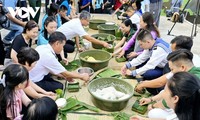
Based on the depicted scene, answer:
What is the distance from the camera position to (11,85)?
180 cm

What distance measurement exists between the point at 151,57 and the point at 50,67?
3.80 ft

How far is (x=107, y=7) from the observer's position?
6703 millimetres

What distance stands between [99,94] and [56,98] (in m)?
0.41

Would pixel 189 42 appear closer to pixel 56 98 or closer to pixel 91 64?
pixel 91 64

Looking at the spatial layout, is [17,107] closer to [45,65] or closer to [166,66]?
[45,65]

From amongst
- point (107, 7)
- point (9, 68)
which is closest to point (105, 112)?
point (9, 68)

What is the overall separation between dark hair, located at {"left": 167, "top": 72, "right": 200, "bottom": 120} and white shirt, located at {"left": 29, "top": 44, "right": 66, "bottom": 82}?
1.35 meters

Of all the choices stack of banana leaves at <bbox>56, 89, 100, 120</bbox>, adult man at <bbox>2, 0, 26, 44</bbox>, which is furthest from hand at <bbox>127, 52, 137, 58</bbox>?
adult man at <bbox>2, 0, 26, 44</bbox>

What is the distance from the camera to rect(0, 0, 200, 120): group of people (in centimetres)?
147

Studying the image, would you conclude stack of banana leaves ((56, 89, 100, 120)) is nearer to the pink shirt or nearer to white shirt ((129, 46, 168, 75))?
the pink shirt

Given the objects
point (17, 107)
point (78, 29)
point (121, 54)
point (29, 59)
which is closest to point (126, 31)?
point (121, 54)

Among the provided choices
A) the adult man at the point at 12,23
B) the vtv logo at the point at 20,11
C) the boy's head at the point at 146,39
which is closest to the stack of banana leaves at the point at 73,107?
the boy's head at the point at 146,39

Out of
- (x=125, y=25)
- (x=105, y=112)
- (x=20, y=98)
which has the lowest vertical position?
(x=105, y=112)

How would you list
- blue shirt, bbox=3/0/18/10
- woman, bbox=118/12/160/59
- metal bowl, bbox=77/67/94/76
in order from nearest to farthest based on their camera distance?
metal bowl, bbox=77/67/94/76 → woman, bbox=118/12/160/59 → blue shirt, bbox=3/0/18/10
